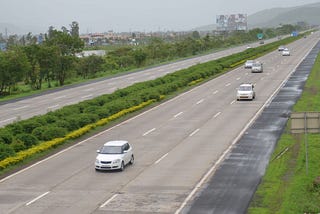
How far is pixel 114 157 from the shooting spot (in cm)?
2805

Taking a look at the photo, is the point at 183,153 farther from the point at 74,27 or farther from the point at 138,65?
the point at 74,27

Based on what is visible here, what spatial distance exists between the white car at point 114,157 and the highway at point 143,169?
1.18 ft

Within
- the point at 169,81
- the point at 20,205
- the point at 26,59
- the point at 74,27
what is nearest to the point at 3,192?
the point at 20,205

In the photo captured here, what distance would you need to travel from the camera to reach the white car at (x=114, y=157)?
91.5 ft

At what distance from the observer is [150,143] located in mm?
35375

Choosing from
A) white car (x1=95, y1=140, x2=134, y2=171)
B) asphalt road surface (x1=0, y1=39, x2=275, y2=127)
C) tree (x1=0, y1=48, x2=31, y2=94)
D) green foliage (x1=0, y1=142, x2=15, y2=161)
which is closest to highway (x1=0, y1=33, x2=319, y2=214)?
white car (x1=95, y1=140, x2=134, y2=171)

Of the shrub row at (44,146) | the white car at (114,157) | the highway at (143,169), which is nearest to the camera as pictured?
the highway at (143,169)

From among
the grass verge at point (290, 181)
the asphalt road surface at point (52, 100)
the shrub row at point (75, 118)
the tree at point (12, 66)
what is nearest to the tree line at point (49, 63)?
the tree at point (12, 66)

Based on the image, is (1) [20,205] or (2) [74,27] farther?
(2) [74,27]

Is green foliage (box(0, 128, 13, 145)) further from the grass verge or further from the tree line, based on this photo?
the tree line

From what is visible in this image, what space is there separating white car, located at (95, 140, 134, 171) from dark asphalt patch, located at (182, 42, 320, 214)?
15.3 feet

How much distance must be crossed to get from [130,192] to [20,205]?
14.8ft

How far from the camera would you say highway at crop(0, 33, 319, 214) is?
892 inches

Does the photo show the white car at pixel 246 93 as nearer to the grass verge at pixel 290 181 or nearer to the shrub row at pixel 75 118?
the shrub row at pixel 75 118
